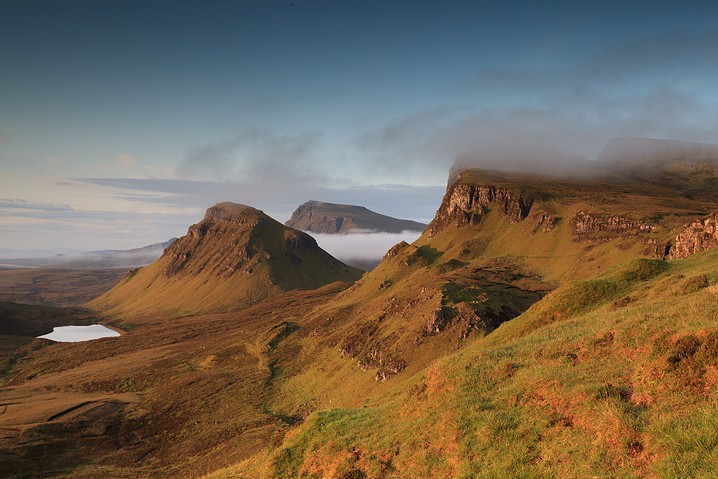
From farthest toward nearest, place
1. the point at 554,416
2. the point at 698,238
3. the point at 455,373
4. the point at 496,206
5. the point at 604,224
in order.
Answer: the point at 496,206, the point at 604,224, the point at 698,238, the point at 455,373, the point at 554,416

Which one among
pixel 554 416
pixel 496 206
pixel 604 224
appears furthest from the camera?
pixel 496 206

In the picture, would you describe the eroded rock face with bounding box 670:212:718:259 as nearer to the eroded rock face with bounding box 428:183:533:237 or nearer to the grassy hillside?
the grassy hillside

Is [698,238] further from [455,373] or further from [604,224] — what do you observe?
[455,373]

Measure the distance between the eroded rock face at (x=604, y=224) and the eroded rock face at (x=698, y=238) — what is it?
43.1 metres

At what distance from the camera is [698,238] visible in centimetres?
7688

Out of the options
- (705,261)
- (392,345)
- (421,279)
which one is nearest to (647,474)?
(705,261)

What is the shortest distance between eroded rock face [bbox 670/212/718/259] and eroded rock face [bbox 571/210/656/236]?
43126mm

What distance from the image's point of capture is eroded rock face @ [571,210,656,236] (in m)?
124

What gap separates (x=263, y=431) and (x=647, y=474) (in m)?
58.1

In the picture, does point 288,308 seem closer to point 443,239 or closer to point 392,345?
point 443,239

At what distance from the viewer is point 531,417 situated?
16.1 metres

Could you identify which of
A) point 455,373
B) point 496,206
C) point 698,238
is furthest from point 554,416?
point 496,206

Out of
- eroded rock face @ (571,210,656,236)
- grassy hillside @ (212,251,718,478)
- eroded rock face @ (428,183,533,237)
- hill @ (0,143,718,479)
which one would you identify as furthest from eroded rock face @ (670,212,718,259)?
eroded rock face @ (428,183,533,237)

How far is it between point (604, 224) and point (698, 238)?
61993mm
